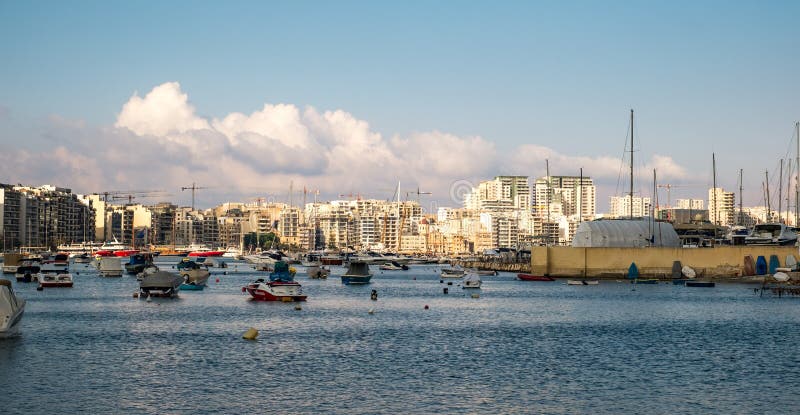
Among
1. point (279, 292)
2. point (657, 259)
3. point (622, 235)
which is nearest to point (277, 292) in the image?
point (279, 292)

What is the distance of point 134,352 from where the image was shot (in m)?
49.9

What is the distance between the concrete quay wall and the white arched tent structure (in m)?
9.03

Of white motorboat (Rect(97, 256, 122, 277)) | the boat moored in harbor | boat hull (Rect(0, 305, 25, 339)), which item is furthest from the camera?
white motorboat (Rect(97, 256, 122, 277))

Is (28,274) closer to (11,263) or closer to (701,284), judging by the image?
(11,263)

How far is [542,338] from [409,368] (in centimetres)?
1652

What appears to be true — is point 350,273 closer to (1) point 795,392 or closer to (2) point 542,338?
(2) point 542,338

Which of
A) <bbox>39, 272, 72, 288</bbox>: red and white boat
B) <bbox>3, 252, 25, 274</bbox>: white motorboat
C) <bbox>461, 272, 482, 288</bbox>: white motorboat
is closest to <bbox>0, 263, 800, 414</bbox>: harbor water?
<bbox>39, 272, 72, 288</bbox>: red and white boat

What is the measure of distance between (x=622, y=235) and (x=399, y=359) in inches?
4017

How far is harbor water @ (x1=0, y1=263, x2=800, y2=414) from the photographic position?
119ft

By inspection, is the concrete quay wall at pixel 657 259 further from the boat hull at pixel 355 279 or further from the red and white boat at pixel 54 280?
the red and white boat at pixel 54 280

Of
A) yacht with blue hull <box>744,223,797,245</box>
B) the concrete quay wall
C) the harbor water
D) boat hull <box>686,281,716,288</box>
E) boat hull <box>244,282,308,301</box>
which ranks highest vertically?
yacht with blue hull <box>744,223,797,245</box>

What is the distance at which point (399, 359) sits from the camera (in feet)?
158

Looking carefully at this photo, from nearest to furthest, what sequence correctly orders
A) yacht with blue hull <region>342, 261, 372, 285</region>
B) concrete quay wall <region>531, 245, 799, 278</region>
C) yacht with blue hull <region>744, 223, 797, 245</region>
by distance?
concrete quay wall <region>531, 245, 799, 278</region> → yacht with blue hull <region>342, 261, 372, 285</region> → yacht with blue hull <region>744, 223, 797, 245</region>

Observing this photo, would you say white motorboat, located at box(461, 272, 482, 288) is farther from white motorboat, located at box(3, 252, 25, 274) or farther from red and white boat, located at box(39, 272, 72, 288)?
white motorboat, located at box(3, 252, 25, 274)
